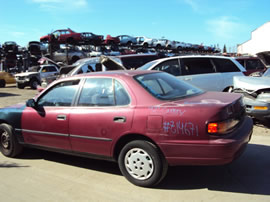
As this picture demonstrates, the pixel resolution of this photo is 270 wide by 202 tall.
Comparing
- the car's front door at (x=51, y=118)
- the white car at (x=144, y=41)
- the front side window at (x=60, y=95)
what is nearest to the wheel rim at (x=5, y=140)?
the car's front door at (x=51, y=118)

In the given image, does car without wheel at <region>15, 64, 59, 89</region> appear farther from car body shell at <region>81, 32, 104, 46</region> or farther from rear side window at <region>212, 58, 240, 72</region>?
rear side window at <region>212, 58, 240, 72</region>

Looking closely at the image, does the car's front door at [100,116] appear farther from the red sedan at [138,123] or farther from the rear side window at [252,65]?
the rear side window at [252,65]

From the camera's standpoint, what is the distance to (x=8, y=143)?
4.57 metres

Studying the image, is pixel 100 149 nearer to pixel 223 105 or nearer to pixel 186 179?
pixel 186 179

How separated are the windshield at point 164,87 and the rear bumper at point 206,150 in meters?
0.68

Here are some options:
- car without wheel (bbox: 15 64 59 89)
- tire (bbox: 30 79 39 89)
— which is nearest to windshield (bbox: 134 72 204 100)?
car without wheel (bbox: 15 64 59 89)

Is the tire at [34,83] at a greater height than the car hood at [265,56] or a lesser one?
lesser

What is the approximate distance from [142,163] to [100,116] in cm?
84

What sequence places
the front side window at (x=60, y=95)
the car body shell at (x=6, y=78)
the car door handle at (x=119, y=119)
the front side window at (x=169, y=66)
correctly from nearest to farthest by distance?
the car door handle at (x=119, y=119) → the front side window at (x=60, y=95) → the front side window at (x=169, y=66) → the car body shell at (x=6, y=78)

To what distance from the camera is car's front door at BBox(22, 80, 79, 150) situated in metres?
3.80

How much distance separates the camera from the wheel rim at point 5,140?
14.9ft

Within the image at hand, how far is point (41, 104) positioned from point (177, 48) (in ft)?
111

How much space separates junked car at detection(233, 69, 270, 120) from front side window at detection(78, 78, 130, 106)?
135 inches

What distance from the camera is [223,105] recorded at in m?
2.92
